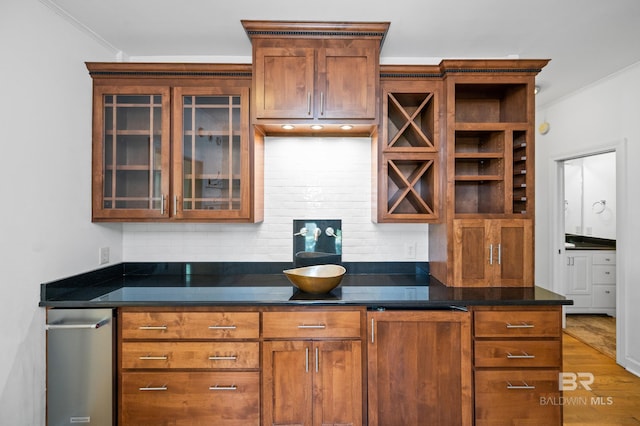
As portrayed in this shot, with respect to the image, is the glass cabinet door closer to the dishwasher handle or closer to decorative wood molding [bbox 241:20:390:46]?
decorative wood molding [bbox 241:20:390:46]

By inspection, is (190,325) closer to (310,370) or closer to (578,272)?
(310,370)

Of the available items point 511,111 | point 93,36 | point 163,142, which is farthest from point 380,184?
point 93,36

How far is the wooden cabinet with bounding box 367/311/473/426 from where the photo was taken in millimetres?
1898

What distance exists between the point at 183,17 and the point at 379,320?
7.29 ft

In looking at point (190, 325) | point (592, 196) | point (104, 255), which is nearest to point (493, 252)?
point (190, 325)

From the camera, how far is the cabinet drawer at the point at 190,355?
6.17 ft

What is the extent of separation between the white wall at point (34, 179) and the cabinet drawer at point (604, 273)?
5.59 metres

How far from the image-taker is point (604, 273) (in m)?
4.29

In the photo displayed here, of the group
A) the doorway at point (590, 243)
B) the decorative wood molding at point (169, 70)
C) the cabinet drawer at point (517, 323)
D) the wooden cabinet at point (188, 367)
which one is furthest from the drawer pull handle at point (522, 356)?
the decorative wood molding at point (169, 70)

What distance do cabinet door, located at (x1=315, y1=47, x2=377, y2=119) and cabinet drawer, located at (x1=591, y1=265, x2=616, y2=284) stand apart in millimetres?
4124

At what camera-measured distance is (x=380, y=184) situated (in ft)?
7.48

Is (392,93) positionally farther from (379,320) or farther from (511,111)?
(379,320)

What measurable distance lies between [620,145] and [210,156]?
3632 millimetres

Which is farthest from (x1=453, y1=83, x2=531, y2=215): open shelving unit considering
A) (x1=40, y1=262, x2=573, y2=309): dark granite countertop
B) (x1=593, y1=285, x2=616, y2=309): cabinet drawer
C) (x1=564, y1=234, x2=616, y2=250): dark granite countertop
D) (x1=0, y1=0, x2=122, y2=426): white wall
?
(x1=593, y1=285, x2=616, y2=309): cabinet drawer
